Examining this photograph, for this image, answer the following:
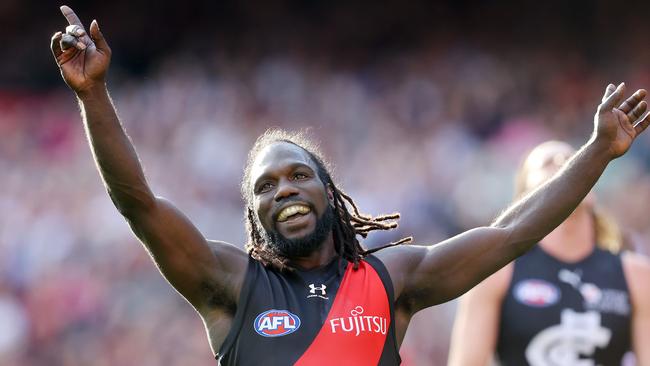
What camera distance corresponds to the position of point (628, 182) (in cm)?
1163

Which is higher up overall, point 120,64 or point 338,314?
point 120,64

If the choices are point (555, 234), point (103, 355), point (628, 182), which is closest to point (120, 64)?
point (103, 355)

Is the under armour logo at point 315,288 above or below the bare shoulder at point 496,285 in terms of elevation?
below

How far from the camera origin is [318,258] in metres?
4.46

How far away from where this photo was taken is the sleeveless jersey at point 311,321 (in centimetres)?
409

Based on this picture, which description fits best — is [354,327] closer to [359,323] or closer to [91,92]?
[359,323]

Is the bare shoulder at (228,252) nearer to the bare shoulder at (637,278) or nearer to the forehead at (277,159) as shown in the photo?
the forehead at (277,159)

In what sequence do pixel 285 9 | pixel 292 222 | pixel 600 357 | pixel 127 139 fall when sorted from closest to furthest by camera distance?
pixel 127 139
pixel 292 222
pixel 600 357
pixel 285 9

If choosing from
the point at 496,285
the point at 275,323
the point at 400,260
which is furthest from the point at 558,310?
the point at 275,323

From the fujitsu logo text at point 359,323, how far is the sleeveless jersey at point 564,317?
2161 mm

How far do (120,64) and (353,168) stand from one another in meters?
3.20

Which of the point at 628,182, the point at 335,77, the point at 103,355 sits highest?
the point at 335,77

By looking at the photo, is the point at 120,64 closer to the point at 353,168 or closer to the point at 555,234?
the point at 353,168

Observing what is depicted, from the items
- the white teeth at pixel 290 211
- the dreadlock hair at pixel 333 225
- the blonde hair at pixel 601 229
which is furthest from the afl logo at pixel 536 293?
the white teeth at pixel 290 211
